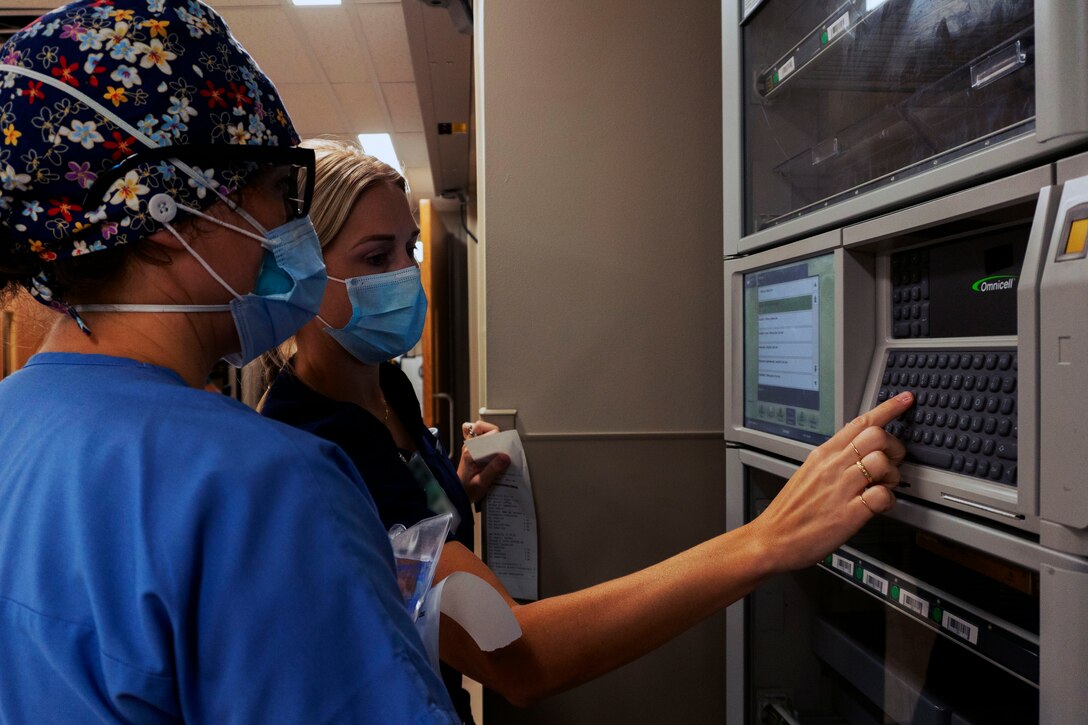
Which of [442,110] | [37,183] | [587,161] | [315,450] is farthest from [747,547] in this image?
[442,110]

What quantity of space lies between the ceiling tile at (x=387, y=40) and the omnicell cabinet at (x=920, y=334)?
7.90 ft

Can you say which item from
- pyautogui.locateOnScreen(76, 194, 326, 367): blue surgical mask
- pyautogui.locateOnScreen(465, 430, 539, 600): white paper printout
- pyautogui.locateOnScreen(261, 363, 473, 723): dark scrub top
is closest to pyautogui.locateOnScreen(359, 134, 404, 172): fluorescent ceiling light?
pyautogui.locateOnScreen(465, 430, 539, 600): white paper printout

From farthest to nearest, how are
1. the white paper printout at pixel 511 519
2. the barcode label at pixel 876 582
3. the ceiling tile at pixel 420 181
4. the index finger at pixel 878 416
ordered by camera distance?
the ceiling tile at pixel 420 181
the white paper printout at pixel 511 519
the barcode label at pixel 876 582
the index finger at pixel 878 416

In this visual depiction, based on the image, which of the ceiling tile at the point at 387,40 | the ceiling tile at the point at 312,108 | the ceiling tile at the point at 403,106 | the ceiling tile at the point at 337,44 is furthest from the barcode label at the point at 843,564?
the ceiling tile at the point at 312,108

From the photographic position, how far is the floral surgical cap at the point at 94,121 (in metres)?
0.60

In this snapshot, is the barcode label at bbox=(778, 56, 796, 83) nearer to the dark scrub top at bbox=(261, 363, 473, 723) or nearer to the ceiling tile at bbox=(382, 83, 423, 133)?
the dark scrub top at bbox=(261, 363, 473, 723)

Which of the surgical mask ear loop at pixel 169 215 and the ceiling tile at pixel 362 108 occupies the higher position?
the ceiling tile at pixel 362 108

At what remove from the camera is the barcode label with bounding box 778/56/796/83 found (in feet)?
3.64

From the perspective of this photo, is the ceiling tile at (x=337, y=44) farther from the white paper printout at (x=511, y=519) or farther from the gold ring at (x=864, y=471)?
the gold ring at (x=864, y=471)

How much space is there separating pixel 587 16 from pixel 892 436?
49.5 inches

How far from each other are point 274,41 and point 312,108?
102 cm

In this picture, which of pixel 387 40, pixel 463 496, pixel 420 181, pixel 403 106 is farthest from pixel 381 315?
pixel 420 181

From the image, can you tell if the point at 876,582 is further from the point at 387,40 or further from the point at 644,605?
the point at 387,40

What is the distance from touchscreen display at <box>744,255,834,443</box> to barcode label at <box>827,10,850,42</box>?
0.30 metres
